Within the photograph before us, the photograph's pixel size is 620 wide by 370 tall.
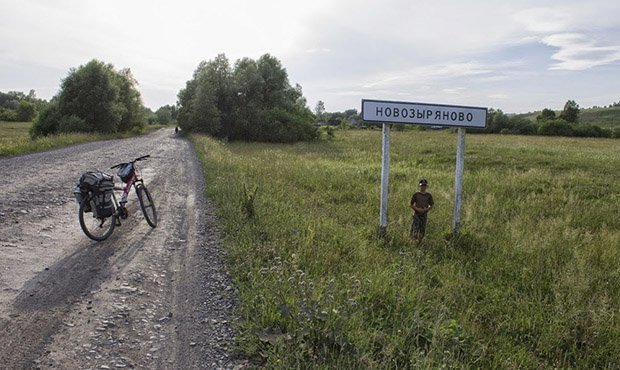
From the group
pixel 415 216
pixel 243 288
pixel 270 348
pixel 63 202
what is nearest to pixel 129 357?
pixel 270 348

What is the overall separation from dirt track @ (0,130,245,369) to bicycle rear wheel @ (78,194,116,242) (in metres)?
0.12

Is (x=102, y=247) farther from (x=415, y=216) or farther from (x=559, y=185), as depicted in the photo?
(x=559, y=185)

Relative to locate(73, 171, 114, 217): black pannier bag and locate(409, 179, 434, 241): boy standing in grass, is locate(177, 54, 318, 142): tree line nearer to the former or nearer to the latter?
locate(409, 179, 434, 241): boy standing in grass

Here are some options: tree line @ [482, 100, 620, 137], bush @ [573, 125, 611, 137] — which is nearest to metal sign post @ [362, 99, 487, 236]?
tree line @ [482, 100, 620, 137]

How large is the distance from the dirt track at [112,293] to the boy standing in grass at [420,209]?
378 centimetres

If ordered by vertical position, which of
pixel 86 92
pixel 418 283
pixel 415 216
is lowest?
pixel 418 283

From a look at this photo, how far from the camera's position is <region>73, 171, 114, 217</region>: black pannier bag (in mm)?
6070

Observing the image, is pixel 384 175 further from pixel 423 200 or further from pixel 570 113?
pixel 570 113

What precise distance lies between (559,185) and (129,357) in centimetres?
1555

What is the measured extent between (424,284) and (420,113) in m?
3.21

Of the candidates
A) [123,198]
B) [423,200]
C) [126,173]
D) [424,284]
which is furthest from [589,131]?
[123,198]

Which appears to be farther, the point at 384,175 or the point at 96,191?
the point at 384,175

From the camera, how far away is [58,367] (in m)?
3.01

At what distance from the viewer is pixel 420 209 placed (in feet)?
23.6
